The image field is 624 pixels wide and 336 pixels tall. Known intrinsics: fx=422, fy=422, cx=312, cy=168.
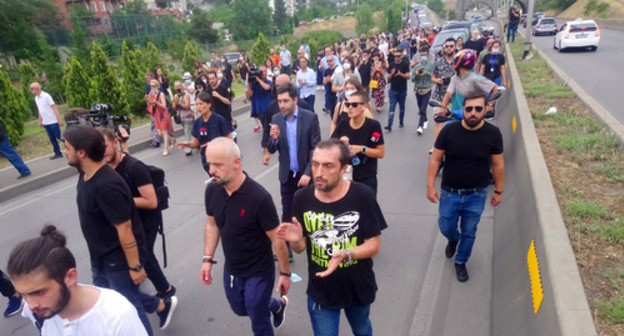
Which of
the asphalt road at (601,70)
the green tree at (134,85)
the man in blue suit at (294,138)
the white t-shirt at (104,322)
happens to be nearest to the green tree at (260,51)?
the green tree at (134,85)

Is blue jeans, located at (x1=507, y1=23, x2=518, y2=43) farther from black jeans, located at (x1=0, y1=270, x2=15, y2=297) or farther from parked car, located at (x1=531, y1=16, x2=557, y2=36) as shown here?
black jeans, located at (x1=0, y1=270, x2=15, y2=297)

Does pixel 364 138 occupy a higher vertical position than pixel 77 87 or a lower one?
higher

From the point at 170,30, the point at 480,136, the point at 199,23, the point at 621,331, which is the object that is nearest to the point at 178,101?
the point at 480,136

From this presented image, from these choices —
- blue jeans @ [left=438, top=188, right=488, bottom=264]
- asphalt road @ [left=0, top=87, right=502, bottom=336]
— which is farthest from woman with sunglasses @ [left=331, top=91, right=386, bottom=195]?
asphalt road @ [left=0, top=87, right=502, bottom=336]

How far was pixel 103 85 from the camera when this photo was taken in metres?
13.4

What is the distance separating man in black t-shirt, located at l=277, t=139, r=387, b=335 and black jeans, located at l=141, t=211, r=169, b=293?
→ 1710mm

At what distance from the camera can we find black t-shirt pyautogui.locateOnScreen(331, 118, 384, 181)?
4.50 metres

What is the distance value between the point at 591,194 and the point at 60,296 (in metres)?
4.99

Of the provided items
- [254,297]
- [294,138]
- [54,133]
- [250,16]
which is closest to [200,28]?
[250,16]

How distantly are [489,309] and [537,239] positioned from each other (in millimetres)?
915

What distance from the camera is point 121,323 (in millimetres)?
1918

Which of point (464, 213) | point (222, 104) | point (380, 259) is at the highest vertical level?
point (222, 104)

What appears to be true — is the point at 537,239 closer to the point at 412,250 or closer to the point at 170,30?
the point at 412,250

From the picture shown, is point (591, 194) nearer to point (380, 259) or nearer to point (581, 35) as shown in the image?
point (380, 259)
